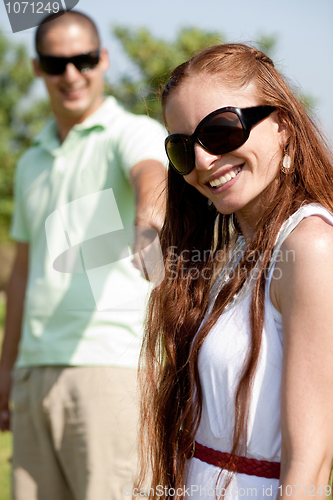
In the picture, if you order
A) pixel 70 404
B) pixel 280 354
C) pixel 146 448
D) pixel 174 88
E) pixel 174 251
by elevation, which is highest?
pixel 174 88

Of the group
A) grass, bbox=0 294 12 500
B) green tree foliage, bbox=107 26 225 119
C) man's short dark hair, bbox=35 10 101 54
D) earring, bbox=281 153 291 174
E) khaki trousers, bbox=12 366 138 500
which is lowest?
grass, bbox=0 294 12 500

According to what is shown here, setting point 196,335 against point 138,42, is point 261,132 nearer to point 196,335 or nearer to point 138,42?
point 196,335

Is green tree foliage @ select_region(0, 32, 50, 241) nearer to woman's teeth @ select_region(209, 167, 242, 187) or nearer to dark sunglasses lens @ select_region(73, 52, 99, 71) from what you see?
dark sunglasses lens @ select_region(73, 52, 99, 71)

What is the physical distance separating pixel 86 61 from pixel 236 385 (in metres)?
1.76

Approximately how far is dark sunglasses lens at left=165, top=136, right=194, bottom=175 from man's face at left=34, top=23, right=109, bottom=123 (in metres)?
1.15

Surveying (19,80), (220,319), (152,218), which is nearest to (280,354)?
(220,319)

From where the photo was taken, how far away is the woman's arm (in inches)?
40.3

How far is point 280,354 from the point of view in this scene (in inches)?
44.5

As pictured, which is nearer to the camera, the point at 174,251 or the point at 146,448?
the point at 146,448

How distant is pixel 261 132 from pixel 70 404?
1385 mm

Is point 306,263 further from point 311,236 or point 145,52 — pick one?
point 145,52

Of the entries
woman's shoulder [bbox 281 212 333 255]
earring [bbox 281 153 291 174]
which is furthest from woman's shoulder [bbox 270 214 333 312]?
earring [bbox 281 153 291 174]

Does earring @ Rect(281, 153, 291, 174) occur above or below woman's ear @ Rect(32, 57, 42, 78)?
below

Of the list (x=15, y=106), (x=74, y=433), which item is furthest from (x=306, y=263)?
(x=15, y=106)
